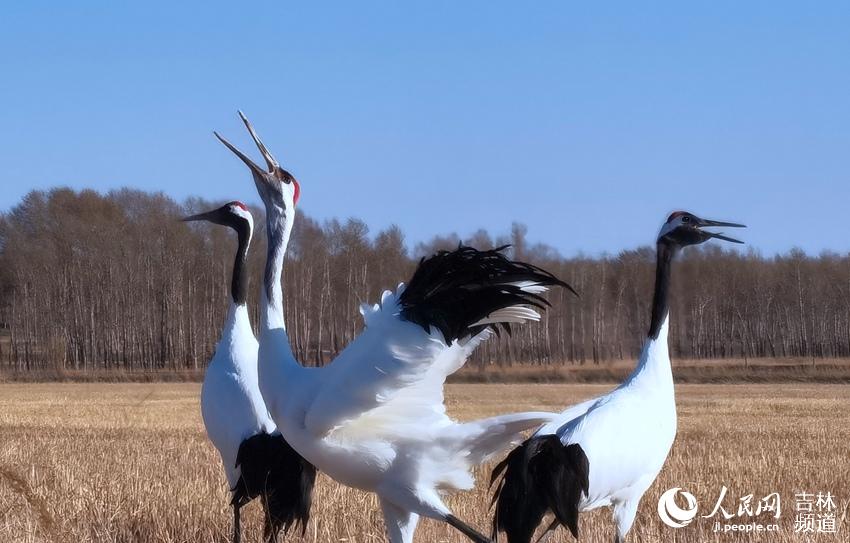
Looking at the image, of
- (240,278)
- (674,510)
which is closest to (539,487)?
(674,510)

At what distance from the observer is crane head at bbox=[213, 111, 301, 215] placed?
6027mm

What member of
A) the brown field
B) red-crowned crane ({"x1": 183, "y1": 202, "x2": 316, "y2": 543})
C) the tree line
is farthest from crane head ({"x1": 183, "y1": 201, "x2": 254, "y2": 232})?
the tree line

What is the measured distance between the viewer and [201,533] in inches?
275

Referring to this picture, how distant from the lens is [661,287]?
7.50 metres

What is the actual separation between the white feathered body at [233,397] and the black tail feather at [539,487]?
187 cm

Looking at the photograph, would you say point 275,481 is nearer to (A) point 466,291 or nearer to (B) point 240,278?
(B) point 240,278

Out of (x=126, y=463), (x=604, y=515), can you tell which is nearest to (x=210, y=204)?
(x=126, y=463)

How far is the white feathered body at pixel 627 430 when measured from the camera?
6258mm

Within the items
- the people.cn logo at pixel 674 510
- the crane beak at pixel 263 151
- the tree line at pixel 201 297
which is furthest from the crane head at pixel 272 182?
the tree line at pixel 201 297

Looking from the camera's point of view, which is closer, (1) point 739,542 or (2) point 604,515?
(1) point 739,542

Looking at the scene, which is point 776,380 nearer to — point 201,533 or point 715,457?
point 715,457

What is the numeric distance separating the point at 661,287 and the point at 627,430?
138 cm

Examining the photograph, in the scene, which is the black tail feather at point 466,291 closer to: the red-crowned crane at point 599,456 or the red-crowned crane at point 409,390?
the red-crowned crane at point 409,390

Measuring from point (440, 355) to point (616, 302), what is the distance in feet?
Result: 139
